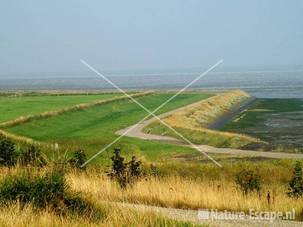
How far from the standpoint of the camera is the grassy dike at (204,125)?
1914 inches

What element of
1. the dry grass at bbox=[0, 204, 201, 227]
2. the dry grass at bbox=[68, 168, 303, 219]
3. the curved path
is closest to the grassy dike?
the curved path

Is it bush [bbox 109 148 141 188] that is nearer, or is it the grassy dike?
bush [bbox 109 148 141 188]

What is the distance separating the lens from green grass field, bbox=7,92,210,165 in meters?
42.0

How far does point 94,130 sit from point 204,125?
750 inches

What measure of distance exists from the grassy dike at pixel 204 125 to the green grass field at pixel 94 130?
13.9 ft

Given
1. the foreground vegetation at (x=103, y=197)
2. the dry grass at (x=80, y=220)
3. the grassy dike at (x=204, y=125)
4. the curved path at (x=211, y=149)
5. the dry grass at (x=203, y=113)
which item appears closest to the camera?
the dry grass at (x=80, y=220)

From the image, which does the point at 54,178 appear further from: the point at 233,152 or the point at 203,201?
the point at 233,152

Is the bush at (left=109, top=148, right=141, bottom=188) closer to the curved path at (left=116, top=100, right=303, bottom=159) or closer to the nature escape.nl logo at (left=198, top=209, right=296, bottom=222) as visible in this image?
the nature escape.nl logo at (left=198, top=209, right=296, bottom=222)

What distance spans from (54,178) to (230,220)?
342 centimetres

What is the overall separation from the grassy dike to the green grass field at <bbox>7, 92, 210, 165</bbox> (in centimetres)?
422

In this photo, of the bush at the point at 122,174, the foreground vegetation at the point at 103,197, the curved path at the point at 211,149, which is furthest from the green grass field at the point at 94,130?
the foreground vegetation at the point at 103,197

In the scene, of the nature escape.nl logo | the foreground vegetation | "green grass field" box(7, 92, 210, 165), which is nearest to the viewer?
the foreground vegetation

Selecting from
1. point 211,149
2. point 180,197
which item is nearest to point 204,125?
point 211,149

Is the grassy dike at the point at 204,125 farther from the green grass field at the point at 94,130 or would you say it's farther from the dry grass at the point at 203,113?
the green grass field at the point at 94,130
